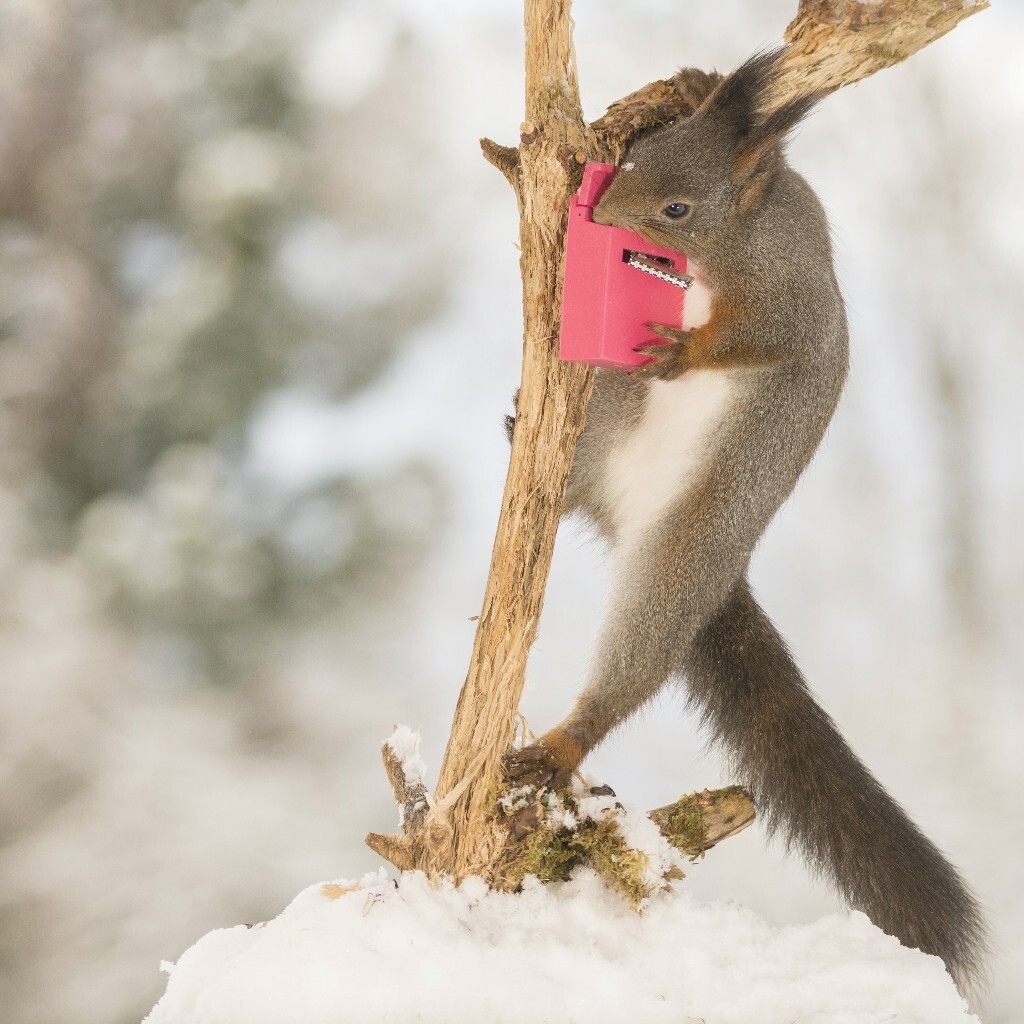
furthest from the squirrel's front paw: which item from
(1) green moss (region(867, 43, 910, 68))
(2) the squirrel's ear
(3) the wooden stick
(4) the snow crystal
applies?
(4) the snow crystal

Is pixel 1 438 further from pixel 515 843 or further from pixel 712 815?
pixel 712 815

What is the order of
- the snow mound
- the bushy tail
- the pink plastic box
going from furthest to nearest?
the bushy tail, the pink plastic box, the snow mound

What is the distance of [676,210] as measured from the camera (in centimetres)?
246

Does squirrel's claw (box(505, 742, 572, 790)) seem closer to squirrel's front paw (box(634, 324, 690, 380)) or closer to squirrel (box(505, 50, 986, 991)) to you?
squirrel (box(505, 50, 986, 991))

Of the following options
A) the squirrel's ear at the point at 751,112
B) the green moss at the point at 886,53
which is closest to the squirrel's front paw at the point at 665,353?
the squirrel's ear at the point at 751,112

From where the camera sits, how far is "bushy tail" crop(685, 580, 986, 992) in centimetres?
257

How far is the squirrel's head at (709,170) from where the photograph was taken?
2.39m

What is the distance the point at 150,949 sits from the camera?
3.44 metres

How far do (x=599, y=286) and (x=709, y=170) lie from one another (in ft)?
1.13

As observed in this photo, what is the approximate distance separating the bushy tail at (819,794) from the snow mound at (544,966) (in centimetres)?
19

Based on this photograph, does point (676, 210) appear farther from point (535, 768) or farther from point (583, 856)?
point (583, 856)

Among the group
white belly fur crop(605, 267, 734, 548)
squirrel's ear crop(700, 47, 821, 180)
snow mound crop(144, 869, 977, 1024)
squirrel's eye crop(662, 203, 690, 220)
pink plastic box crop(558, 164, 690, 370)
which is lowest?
snow mound crop(144, 869, 977, 1024)

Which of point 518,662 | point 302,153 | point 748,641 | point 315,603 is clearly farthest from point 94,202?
point 748,641

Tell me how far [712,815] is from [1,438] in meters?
2.18
